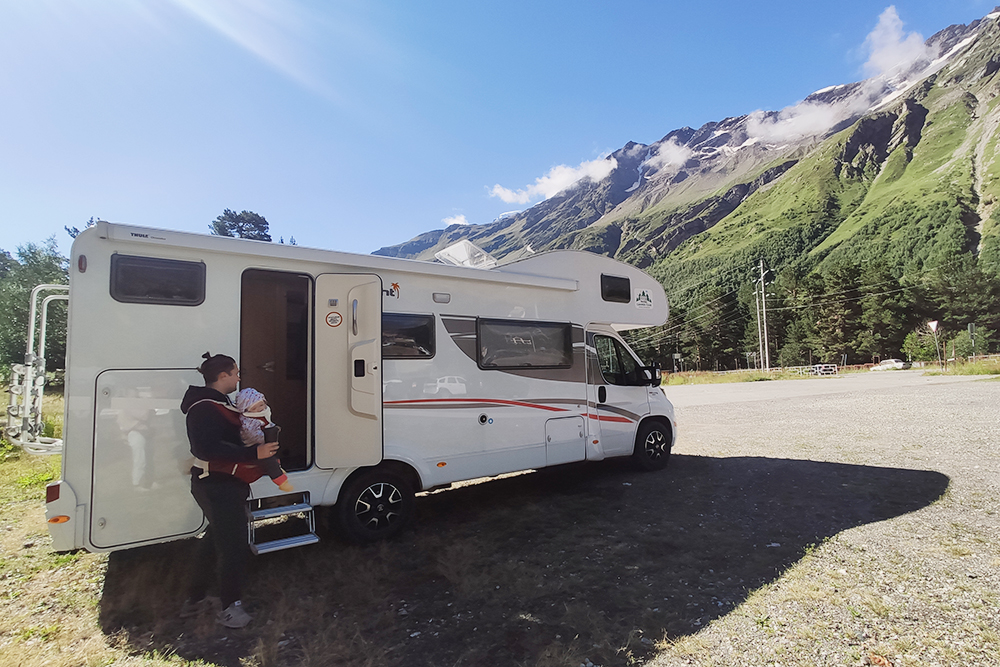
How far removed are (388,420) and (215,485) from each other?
67.1 inches

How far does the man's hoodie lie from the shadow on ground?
4.00ft

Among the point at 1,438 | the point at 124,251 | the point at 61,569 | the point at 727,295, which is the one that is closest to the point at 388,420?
the point at 124,251

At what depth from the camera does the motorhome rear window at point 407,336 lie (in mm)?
5031

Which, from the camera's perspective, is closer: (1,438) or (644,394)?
(644,394)

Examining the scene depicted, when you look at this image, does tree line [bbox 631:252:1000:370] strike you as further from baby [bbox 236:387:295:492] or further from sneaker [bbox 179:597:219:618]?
sneaker [bbox 179:597:219:618]

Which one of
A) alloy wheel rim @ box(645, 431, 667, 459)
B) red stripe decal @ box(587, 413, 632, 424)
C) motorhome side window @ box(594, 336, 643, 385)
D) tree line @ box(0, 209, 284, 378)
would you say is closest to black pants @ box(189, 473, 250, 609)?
red stripe decal @ box(587, 413, 632, 424)

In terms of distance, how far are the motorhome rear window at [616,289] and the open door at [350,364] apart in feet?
11.2

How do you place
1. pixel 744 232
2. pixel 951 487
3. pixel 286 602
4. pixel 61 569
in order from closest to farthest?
pixel 286 602
pixel 61 569
pixel 951 487
pixel 744 232

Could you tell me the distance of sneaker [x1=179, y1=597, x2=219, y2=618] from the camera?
372 centimetres

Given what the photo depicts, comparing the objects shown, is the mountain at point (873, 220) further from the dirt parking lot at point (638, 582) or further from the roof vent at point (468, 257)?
the dirt parking lot at point (638, 582)

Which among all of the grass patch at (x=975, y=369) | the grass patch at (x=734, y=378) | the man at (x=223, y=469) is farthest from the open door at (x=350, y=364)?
the grass patch at (x=734, y=378)

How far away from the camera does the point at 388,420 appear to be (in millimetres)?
4914

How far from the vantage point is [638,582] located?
4016 millimetres

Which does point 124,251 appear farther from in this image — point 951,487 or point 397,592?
point 951,487
